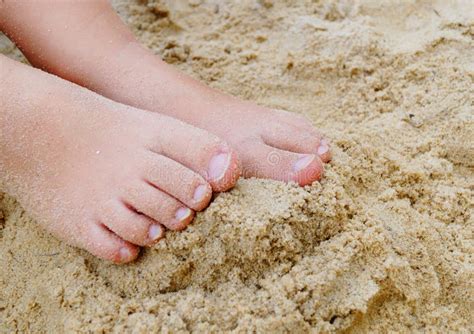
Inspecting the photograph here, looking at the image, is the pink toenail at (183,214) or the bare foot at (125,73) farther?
the bare foot at (125,73)

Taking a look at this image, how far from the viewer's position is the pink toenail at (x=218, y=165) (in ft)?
3.38

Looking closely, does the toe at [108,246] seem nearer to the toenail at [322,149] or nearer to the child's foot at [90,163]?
the child's foot at [90,163]

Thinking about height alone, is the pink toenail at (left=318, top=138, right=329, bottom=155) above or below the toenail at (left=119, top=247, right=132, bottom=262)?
above

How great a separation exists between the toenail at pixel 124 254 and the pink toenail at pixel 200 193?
0.50 ft

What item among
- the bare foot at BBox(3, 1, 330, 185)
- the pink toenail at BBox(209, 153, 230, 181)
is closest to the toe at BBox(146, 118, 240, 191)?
the pink toenail at BBox(209, 153, 230, 181)

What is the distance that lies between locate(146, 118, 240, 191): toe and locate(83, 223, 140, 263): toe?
180 millimetres

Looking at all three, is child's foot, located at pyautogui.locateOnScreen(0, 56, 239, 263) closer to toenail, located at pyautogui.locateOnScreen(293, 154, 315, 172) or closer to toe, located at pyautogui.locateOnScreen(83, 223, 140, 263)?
toe, located at pyautogui.locateOnScreen(83, 223, 140, 263)

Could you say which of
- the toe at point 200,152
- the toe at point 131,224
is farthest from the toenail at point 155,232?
the toe at point 200,152

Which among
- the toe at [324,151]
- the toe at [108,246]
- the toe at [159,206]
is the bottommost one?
the toe at [108,246]

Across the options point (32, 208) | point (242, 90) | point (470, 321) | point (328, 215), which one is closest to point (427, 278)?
point (470, 321)

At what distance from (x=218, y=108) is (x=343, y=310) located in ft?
1.72

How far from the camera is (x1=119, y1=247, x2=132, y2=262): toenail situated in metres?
1.02

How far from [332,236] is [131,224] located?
362mm

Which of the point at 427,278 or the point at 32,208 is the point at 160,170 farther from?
the point at 427,278
